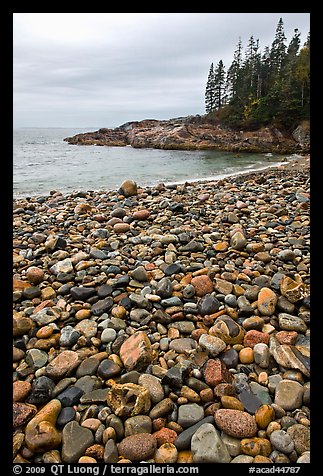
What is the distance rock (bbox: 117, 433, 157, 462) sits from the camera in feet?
5.15

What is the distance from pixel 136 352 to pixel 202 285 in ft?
3.55

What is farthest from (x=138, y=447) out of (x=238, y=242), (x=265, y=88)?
(x=265, y=88)

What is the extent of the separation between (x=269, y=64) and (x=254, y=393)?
53953 millimetres

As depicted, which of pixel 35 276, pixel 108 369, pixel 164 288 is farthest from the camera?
pixel 35 276

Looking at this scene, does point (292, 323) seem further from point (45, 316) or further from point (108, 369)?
point (45, 316)

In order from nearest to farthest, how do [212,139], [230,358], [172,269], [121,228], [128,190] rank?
[230,358] → [172,269] → [121,228] → [128,190] → [212,139]

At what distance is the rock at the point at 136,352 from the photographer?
2121 mm

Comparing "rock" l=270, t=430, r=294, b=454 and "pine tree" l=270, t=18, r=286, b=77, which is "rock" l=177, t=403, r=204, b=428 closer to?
"rock" l=270, t=430, r=294, b=454

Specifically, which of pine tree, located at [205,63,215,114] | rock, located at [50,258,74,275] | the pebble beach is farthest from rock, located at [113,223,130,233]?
pine tree, located at [205,63,215,114]

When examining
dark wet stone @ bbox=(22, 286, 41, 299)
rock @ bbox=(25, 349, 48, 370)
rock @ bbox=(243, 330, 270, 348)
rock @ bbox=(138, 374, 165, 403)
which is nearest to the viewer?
rock @ bbox=(138, 374, 165, 403)

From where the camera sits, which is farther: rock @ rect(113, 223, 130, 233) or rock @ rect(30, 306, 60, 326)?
rock @ rect(113, 223, 130, 233)

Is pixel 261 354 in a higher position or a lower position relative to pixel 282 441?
higher

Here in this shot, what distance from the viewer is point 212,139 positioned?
3862 cm
